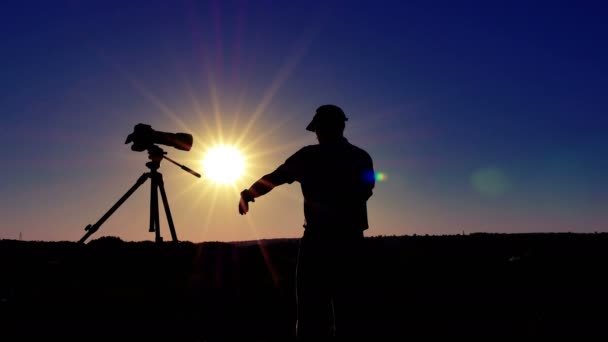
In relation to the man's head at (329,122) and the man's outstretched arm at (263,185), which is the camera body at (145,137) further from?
the man's head at (329,122)

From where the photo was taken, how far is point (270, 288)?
911cm

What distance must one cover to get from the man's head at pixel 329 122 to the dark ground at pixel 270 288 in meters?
1.02

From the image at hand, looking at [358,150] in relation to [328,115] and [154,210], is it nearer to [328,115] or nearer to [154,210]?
[328,115]

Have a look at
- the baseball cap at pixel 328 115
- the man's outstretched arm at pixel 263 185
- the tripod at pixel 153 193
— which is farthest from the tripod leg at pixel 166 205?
the baseball cap at pixel 328 115

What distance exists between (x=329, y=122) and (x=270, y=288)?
17.0ft

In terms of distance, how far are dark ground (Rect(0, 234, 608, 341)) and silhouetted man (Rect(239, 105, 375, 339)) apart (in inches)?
9.5

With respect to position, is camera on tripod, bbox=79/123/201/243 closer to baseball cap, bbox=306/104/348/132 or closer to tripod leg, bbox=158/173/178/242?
tripod leg, bbox=158/173/178/242

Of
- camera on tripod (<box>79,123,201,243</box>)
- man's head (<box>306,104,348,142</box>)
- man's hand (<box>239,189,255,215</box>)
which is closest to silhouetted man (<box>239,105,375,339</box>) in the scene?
man's head (<box>306,104,348,142</box>)

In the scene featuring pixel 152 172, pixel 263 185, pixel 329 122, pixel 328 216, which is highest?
pixel 152 172

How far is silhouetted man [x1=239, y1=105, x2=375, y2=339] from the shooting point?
4.31 meters

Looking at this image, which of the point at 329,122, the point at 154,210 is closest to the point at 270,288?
the point at 154,210

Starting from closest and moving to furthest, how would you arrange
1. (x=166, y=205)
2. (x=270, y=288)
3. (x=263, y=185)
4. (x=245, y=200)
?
(x=263, y=185) → (x=245, y=200) → (x=270, y=288) → (x=166, y=205)

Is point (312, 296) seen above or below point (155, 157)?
below

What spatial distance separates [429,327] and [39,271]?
692 centimetres
